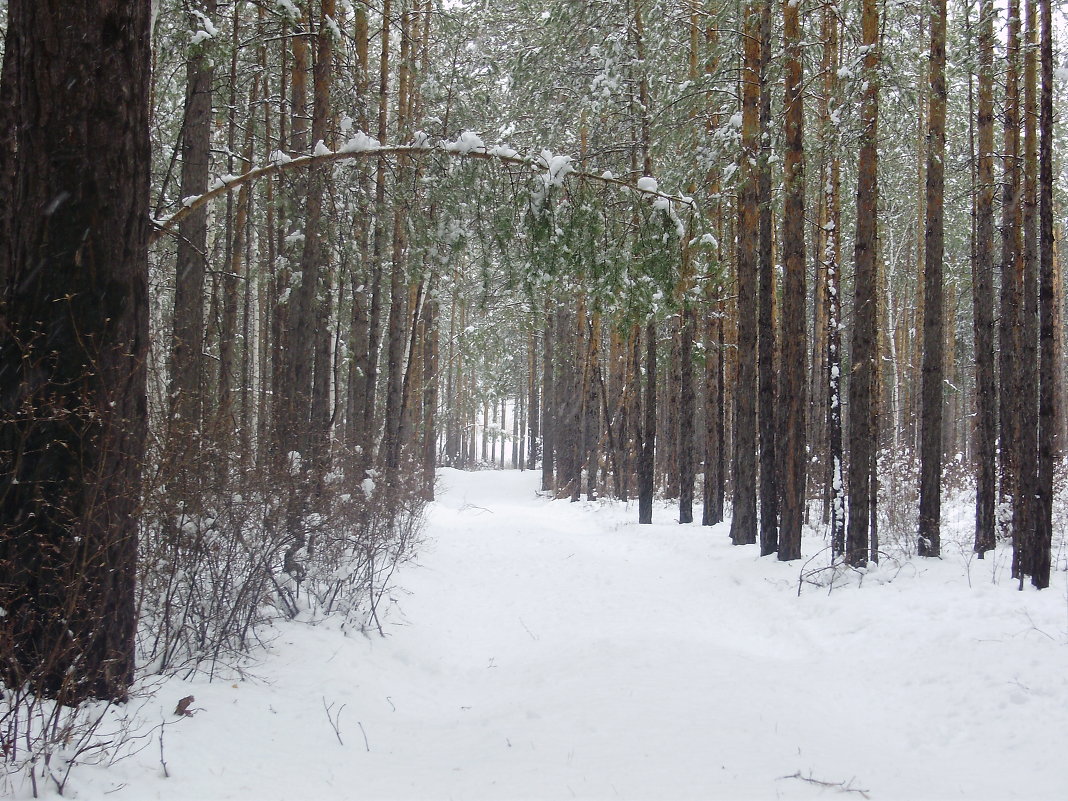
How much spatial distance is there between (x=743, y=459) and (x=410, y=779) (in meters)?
8.41

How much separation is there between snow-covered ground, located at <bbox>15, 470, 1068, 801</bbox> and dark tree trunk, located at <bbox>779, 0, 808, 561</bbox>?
1.04 m

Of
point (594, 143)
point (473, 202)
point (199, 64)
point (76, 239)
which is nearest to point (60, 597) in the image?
point (76, 239)

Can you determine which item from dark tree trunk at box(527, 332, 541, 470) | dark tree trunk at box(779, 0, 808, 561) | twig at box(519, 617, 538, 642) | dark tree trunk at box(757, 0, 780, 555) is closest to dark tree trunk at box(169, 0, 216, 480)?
twig at box(519, 617, 538, 642)

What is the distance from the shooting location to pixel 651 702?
16.3ft

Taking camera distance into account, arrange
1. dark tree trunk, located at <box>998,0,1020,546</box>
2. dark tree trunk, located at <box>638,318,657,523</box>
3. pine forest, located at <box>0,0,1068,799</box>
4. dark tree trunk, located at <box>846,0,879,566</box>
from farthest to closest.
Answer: dark tree trunk, located at <box>638,318,657,523</box>, dark tree trunk, located at <box>998,0,1020,546</box>, dark tree trunk, located at <box>846,0,879,566</box>, pine forest, located at <box>0,0,1068,799</box>

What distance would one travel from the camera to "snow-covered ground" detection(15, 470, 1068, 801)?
3.89 m

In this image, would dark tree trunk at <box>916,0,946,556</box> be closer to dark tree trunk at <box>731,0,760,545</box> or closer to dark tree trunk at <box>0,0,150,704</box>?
dark tree trunk at <box>731,0,760,545</box>

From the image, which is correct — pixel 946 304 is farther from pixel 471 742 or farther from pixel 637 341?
pixel 471 742

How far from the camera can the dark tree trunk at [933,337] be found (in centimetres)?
895

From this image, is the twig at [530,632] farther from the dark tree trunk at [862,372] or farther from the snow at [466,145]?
the snow at [466,145]

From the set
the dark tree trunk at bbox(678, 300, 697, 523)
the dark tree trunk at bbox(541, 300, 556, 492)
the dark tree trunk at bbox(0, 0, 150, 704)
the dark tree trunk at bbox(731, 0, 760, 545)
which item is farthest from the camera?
the dark tree trunk at bbox(541, 300, 556, 492)

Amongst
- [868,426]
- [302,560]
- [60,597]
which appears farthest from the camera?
[868,426]

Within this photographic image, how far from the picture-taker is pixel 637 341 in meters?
16.6

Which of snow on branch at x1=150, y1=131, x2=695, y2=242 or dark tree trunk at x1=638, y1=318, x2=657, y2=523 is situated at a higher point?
snow on branch at x1=150, y1=131, x2=695, y2=242
